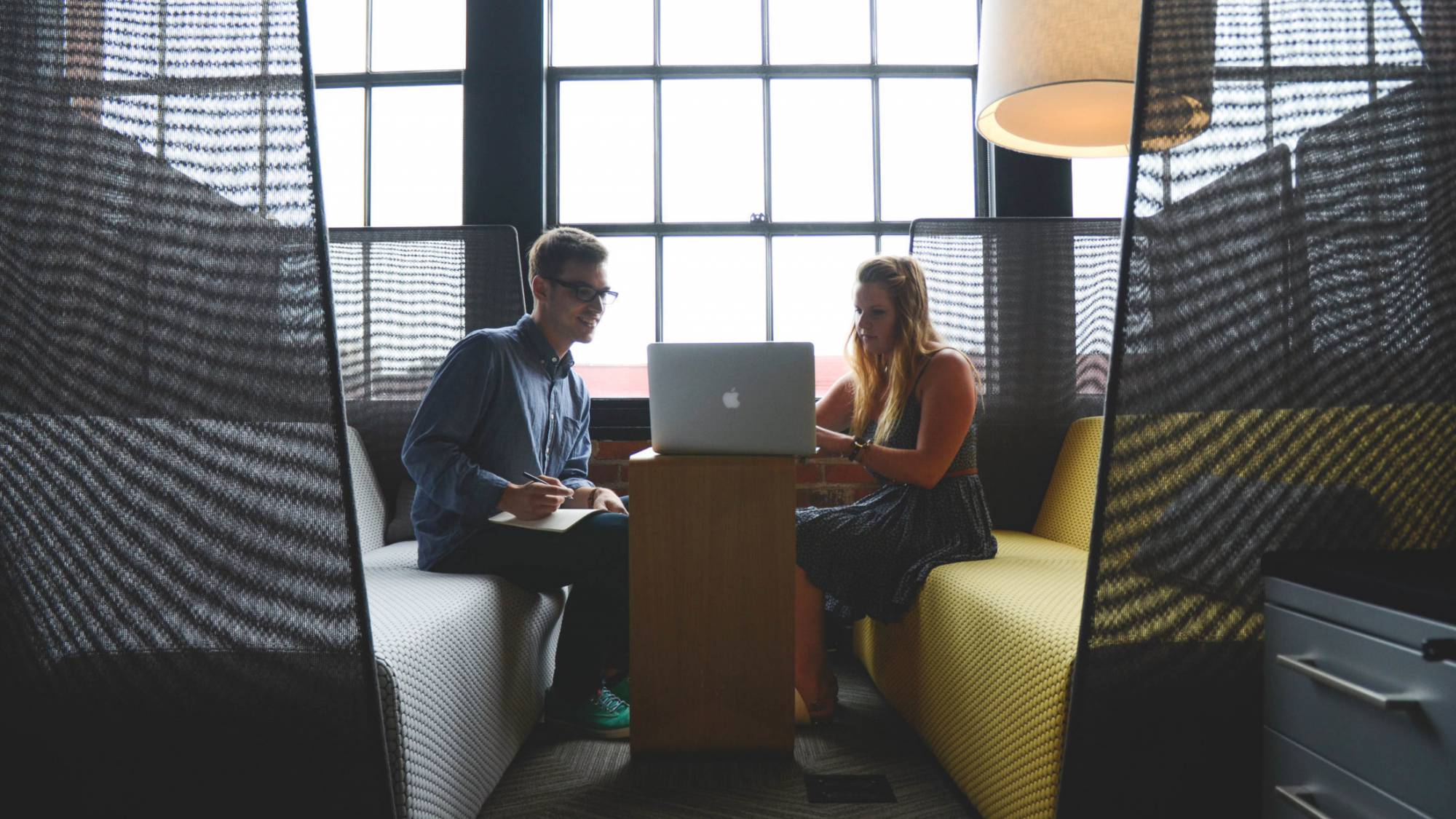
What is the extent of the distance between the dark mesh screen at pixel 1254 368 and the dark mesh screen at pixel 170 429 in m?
0.90

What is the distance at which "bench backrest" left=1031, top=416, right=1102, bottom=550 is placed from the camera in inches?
95.5

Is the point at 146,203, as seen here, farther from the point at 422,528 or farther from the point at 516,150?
the point at 516,150

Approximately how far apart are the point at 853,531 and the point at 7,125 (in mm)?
1721

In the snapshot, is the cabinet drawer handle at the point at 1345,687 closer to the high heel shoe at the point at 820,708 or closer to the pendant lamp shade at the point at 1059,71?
the pendant lamp shade at the point at 1059,71

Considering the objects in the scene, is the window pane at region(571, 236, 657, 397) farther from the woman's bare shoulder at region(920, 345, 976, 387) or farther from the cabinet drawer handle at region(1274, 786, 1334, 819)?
the cabinet drawer handle at region(1274, 786, 1334, 819)

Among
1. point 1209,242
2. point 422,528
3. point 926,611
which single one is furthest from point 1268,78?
point 422,528

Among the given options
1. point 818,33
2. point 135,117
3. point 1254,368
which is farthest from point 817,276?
point 135,117

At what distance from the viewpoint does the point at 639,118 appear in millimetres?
3244

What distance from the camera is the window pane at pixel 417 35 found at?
3240 mm

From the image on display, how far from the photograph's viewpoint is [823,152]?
3.23 m

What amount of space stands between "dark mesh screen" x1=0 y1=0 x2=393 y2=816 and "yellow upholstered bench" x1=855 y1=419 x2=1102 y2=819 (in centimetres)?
95

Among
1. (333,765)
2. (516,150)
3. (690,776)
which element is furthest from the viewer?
(516,150)

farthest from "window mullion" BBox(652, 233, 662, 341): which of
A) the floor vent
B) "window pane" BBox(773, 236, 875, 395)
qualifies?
the floor vent

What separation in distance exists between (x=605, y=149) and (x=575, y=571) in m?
1.74
